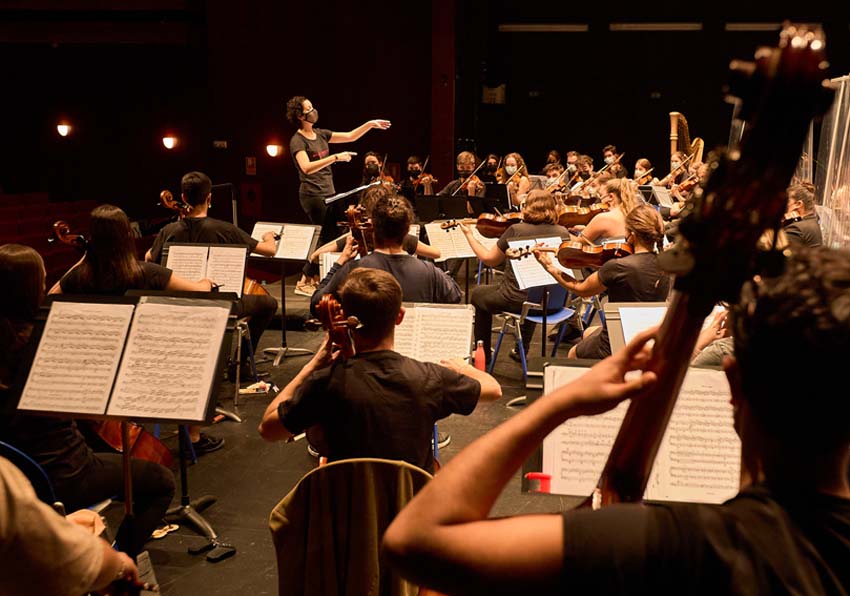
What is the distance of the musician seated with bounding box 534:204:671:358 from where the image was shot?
4172 millimetres

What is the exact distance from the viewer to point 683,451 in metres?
2.12

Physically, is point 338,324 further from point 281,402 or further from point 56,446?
point 56,446

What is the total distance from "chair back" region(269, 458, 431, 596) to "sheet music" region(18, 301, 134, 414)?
974 millimetres

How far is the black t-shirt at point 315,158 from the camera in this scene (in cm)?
768

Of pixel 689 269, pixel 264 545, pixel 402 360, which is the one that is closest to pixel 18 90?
pixel 264 545

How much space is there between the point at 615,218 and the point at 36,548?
16.5 ft

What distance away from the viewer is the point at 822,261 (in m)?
0.96

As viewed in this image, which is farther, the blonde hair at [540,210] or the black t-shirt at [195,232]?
the blonde hair at [540,210]

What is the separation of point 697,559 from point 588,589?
13 centimetres

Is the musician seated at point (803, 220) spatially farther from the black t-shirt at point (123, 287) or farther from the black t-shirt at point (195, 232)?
the black t-shirt at point (123, 287)

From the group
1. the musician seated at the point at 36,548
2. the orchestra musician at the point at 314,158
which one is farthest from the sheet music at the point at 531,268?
the musician seated at the point at 36,548

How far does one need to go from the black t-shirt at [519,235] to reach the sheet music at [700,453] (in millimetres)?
2907

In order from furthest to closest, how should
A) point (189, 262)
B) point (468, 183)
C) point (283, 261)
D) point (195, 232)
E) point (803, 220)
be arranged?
point (468, 183) → point (283, 261) → point (803, 220) → point (195, 232) → point (189, 262)

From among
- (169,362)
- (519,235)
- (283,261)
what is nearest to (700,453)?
(169,362)
